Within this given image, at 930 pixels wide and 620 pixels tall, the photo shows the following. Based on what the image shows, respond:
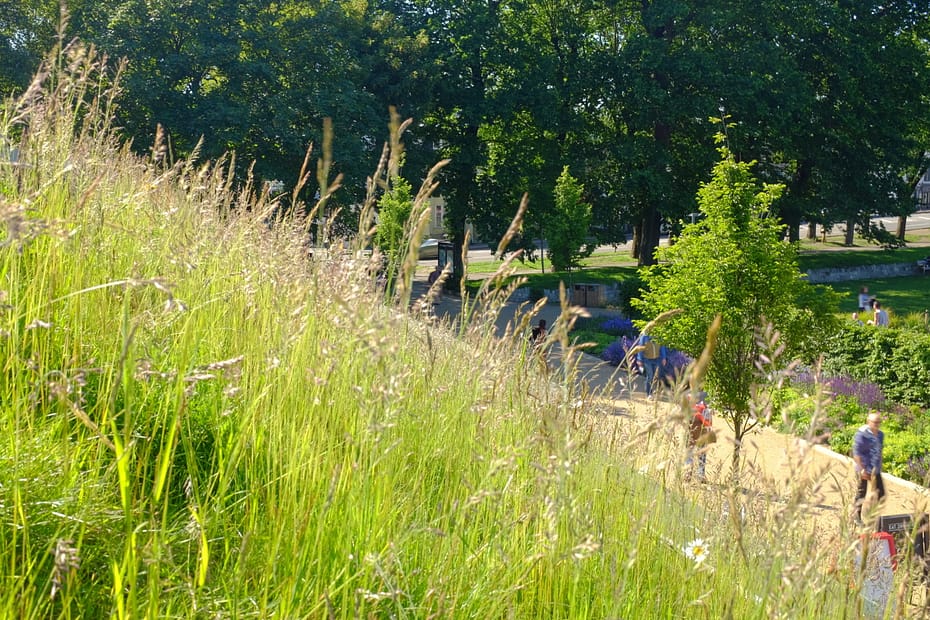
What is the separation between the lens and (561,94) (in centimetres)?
2928

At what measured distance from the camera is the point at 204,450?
107 inches

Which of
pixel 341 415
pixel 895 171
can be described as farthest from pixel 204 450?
pixel 895 171

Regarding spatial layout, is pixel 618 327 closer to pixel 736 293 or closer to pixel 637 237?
pixel 736 293

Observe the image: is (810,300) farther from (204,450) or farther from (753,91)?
(753,91)

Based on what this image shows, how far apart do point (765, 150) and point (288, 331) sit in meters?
31.4

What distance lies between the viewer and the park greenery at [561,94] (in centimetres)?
2278

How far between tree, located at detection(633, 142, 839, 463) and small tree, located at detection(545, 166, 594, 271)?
1420 centimetres

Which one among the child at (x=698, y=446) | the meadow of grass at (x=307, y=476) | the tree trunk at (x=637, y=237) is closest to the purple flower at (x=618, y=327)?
the tree trunk at (x=637, y=237)

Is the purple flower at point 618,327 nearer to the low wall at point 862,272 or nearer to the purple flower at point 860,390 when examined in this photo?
the purple flower at point 860,390

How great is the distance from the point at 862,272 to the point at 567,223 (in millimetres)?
15103

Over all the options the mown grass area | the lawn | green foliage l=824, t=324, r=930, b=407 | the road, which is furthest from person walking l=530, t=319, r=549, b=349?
the mown grass area

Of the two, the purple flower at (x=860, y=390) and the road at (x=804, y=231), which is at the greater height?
the road at (x=804, y=231)

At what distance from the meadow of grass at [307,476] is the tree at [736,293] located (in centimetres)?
843

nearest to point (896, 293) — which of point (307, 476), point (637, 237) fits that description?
point (637, 237)
